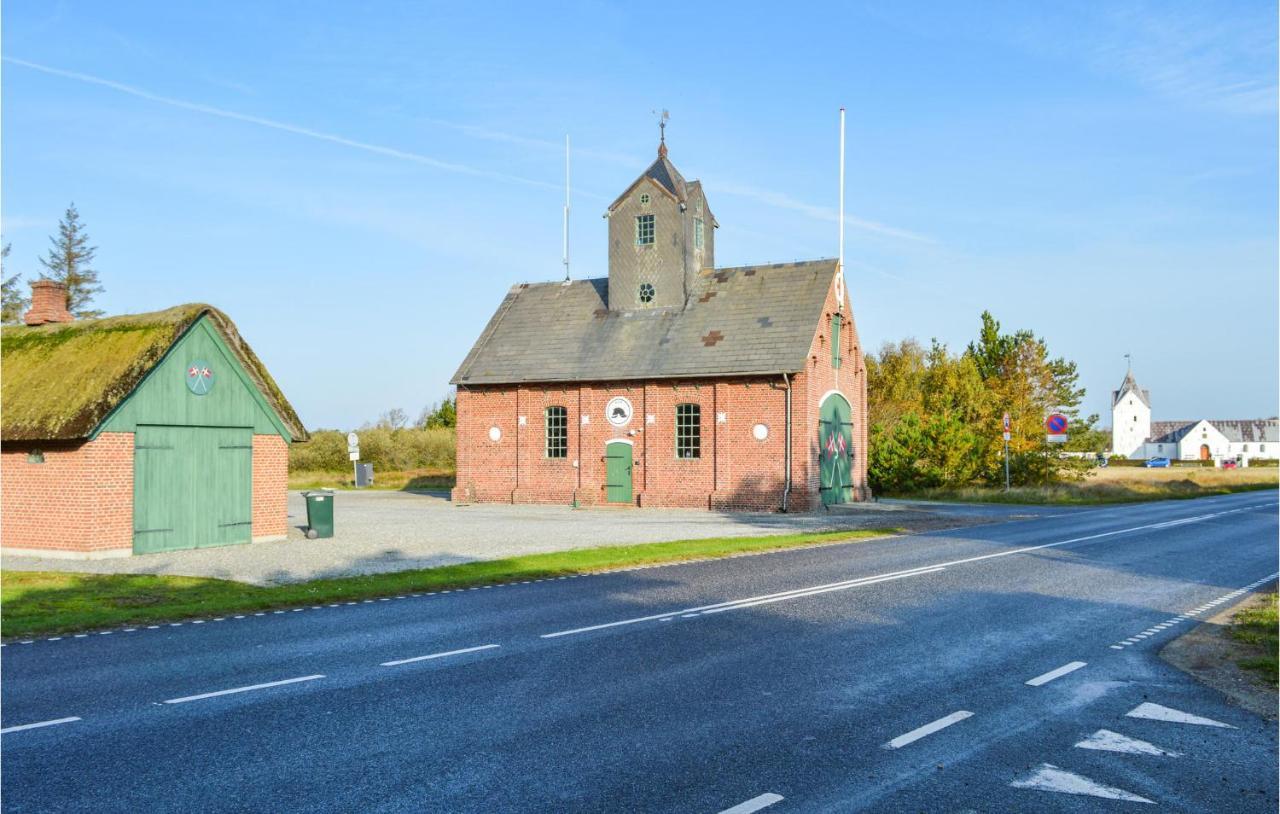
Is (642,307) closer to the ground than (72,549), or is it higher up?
higher up

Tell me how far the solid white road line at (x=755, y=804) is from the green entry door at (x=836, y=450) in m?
29.9

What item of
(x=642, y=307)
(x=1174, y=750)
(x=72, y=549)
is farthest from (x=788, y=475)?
(x=1174, y=750)

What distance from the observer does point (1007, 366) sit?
55625 millimetres

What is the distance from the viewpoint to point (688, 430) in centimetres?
3616

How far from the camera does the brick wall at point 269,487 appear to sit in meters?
22.2

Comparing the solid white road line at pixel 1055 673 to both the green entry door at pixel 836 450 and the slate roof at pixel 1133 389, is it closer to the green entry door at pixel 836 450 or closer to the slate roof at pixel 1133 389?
the green entry door at pixel 836 450

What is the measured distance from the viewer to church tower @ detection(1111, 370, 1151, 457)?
167375mm

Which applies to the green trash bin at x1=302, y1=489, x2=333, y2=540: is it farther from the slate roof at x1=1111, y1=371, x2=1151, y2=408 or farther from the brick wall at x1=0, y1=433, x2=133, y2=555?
the slate roof at x1=1111, y1=371, x2=1151, y2=408

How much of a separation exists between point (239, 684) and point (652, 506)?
27989 mm

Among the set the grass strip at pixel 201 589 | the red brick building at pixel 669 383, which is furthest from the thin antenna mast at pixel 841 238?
the grass strip at pixel 201 589

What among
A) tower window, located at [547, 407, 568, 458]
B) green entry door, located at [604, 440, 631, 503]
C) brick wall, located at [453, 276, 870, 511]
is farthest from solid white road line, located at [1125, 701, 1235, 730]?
tower window, located at [547, 407, 568, 458]

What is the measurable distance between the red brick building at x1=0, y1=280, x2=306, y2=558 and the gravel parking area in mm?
589

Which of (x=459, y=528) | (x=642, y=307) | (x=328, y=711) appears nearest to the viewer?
(x=328, y=711)

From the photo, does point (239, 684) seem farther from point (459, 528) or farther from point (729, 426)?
point (729, 426)
